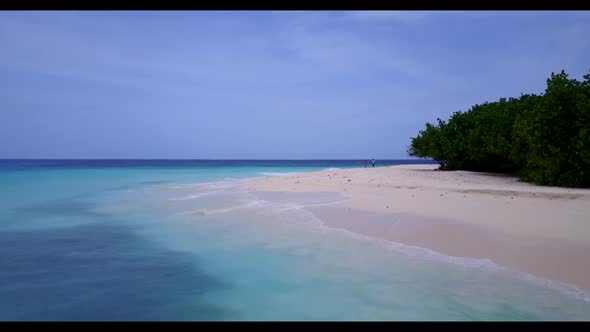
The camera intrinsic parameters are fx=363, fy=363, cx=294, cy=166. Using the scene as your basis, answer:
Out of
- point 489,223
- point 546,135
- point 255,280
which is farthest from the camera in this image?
point 546,135

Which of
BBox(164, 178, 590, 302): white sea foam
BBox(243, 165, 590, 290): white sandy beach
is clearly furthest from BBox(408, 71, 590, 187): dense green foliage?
BBox(164, 178, 590, 302): white sea foam

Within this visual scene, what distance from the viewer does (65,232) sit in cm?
938

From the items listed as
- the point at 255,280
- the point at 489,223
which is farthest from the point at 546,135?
the point at 255,280

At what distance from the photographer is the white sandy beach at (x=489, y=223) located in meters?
5.66

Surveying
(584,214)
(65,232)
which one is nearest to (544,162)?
(584,214)

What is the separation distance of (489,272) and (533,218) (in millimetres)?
3963

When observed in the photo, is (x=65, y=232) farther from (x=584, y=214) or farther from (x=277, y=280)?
(x=584, y=214)

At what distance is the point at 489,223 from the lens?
8016 millimetres

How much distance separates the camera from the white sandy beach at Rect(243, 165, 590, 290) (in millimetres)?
5664

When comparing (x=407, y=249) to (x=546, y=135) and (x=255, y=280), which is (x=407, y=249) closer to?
(x=255, y=280)

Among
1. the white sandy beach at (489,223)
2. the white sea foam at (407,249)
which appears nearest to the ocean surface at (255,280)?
the white sea foam at (407,249)

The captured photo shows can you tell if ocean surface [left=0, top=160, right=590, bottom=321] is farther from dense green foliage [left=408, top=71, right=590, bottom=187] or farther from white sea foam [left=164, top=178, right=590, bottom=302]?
dense green foliage [left=408, top=71, right=590, bottom=187]

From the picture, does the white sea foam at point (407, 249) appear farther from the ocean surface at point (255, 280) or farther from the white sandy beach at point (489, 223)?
the white sandy beach at point (489, 223)
